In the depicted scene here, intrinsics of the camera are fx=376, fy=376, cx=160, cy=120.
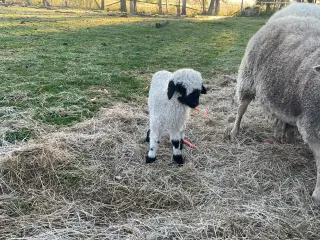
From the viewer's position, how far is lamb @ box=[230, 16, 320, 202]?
149 inches

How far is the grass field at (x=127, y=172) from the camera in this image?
3.23 m

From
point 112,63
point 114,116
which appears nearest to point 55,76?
point 112,63

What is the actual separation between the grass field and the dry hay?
1 cm

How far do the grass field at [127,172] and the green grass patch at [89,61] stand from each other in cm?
5

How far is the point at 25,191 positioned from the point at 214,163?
6.97 feet

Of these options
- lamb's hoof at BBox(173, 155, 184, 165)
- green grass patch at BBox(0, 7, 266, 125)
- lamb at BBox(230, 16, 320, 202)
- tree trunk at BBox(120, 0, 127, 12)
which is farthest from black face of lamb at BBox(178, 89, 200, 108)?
tree trunk at BBox(120, 0, 127, 12)

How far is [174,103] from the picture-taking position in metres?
4.12

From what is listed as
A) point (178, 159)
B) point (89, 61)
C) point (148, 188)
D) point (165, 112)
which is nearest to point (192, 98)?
point (165, 112)

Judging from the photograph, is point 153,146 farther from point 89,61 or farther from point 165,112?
→ point 89,61

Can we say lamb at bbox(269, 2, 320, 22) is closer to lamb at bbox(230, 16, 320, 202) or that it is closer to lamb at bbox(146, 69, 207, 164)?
lamb at bbox(230, 16, 320, 202)

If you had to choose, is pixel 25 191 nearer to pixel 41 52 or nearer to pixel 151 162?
pixel 151 162

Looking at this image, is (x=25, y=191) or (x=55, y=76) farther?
(x=55, y=76)

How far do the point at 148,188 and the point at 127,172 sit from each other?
401 mm

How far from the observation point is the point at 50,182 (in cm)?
378
